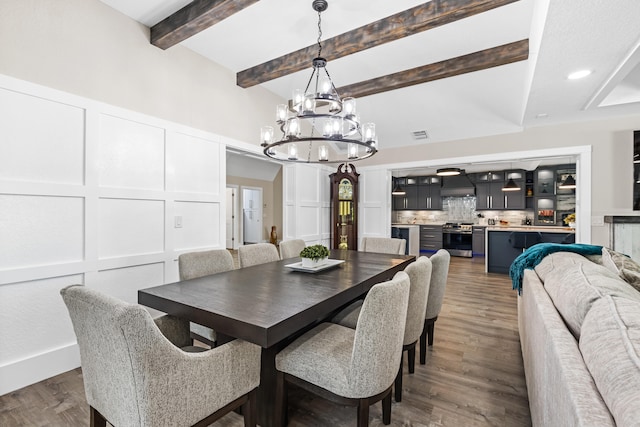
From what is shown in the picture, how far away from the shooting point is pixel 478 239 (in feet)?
27.2

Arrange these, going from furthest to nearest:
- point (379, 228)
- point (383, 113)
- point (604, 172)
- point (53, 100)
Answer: point (379, 228) → point (383, 113) → point (604, 172) → point (53, 100)

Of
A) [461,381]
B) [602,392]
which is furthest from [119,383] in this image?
[461,381]

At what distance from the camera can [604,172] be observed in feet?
13.0

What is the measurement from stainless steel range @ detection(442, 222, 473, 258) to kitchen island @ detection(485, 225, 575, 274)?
7.26 ft

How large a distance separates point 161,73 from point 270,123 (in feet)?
5.27

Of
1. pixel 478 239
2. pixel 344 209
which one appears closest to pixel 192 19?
pixel 344 209

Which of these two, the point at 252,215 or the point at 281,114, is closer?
the point at 281,114

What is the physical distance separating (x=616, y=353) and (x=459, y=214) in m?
9.25

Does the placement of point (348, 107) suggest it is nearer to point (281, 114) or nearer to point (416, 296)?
A: point (281, 114)

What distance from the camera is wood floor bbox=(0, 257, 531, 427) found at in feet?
5.80

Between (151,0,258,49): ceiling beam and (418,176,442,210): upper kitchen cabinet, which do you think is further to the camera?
(418,176,442,210): upper kitchen cabinet

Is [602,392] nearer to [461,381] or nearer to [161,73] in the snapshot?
[461,381]

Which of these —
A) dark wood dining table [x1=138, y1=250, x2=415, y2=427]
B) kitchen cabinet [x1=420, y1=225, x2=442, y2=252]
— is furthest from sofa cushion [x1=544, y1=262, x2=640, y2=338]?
kitchen cabinet [x1=420, y1=225, x2=442, y2=252]

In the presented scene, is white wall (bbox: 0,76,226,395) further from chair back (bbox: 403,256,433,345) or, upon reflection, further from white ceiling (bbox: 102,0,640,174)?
chair back (bbox: 403,256,433,345)
